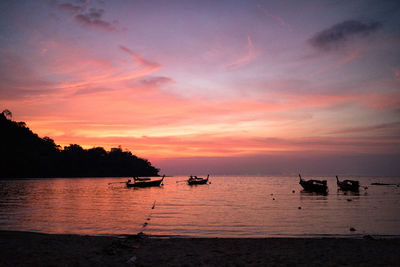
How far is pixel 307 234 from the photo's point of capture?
20.5 m

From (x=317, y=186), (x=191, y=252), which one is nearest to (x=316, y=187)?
(x=317, y=186)

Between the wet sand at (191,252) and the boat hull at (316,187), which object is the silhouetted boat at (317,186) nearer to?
the boat hull at (316,187)

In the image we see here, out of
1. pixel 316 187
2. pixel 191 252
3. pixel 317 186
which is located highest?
pixel 191 252

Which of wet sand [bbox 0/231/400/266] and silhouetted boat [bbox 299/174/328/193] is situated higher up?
wet sand [bbox 0/231/400/266]

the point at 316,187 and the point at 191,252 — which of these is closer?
the point at 191,252

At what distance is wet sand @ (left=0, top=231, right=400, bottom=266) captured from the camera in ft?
38.7

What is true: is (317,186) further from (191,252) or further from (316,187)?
(191,252)

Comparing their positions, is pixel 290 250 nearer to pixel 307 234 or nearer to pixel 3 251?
pixel 307 234

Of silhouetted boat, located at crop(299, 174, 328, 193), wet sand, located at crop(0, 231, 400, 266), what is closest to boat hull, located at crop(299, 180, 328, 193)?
silhouetted boat, located at crop(299, 174, 328, 193)

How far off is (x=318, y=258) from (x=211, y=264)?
197 inches

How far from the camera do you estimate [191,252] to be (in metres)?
13.9

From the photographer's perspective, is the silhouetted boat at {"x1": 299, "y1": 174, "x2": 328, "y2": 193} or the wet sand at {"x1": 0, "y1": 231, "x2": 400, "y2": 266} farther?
the silhouetted boat at {"x1": 299, "y1": 174, "x2": 328, "y2": 193}

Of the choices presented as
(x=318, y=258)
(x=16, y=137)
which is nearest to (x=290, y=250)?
(x=318, y=258)

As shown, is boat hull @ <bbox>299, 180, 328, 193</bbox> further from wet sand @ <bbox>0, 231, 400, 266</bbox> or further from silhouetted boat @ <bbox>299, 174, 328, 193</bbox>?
wet sand @ <bbox>0, 231, 400, 266</bbox>
